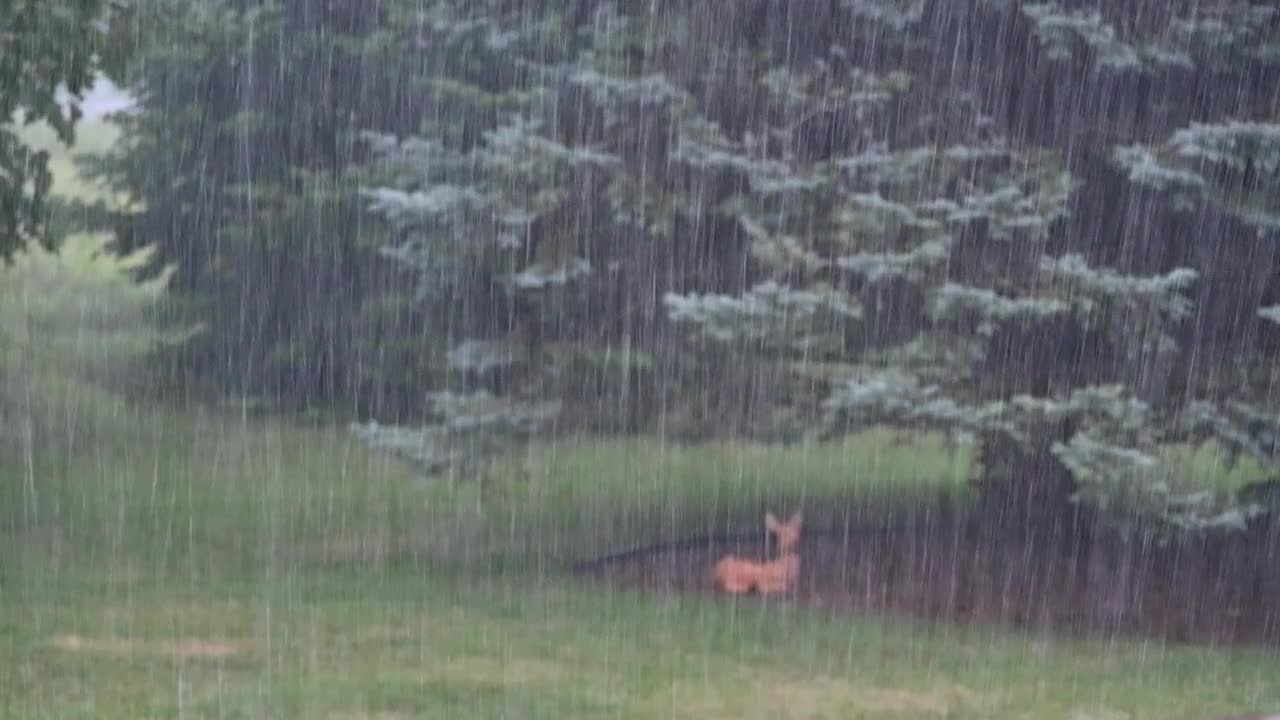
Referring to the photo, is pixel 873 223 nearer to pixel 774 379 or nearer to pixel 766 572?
pixel 774 379

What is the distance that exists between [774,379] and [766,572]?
101 centimetres

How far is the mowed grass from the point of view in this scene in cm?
824

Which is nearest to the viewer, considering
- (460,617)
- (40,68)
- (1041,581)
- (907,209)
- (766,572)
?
(907,209)

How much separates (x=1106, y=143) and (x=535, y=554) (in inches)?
159

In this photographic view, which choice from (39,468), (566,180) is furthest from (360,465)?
(566,180)

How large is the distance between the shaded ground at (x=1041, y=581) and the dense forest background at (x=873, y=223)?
359 millimetres

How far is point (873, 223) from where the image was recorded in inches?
380

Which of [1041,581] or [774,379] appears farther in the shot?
[1041,581]

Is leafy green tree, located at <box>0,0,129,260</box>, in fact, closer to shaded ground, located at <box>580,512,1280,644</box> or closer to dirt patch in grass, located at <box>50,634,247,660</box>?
dirt patch in grass, located at <box>50,634,247,660</box>

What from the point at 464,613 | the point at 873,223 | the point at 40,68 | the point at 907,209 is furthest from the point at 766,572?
the point at 40,68

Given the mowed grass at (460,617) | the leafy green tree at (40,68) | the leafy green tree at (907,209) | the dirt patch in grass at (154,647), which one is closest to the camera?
the mowed grass at (460,617)

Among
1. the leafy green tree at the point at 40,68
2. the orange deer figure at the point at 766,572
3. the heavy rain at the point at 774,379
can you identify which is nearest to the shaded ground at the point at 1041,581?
the heavy rain at the point at 774,379

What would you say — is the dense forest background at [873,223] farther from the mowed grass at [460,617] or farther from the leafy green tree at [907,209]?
the mowed grass at [460,617]

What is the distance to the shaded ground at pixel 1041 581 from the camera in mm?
10656
